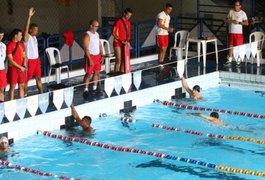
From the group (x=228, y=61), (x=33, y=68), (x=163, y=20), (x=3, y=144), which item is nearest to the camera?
(x=3, y=144)

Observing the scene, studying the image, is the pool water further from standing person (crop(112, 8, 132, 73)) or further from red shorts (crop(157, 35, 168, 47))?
red shorts (crop(157, 35, 168, 47))

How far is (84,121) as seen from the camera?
1324 cm

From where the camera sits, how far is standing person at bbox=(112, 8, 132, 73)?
15.8 meters

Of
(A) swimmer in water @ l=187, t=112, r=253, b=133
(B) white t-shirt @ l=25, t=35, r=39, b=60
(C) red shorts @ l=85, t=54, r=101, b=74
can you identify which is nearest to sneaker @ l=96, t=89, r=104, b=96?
(C) red shorts @ l=85, t=54, r=101, b=74

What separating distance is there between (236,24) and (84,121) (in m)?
5.38

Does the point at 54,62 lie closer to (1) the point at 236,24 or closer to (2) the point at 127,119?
(2) the point at 127,119

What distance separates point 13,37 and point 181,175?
3881 millimetres

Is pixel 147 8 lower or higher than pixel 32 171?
higher

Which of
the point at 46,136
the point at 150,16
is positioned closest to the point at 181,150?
the point at 46,136

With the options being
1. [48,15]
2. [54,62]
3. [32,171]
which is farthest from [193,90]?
[48,15]

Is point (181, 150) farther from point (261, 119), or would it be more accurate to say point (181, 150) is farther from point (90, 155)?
point (261, 119)

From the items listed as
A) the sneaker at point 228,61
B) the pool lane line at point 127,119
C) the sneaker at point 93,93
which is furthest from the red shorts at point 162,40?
the pool lane line at point 127,119

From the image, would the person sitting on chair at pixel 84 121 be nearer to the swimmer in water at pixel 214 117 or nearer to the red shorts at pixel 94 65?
the red shorts at pixel 94 65

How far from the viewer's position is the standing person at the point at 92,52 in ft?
47.6
